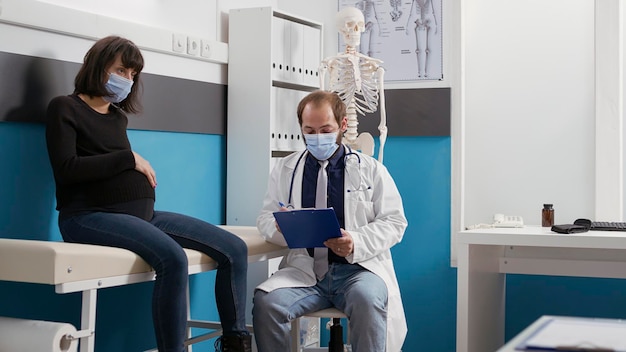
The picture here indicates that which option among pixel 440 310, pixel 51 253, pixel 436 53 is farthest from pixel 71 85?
pixel 440 310

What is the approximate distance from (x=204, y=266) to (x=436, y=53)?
5.95 ft

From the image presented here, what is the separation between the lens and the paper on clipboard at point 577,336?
43.8 inches

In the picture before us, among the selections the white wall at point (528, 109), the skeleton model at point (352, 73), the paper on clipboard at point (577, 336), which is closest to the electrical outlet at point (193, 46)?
the skeleton model at point (352, 73)

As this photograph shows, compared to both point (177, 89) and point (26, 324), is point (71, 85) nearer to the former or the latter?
point (177, 89)

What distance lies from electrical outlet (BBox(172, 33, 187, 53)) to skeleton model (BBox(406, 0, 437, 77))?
46.3 inches

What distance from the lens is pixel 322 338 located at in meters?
4.30

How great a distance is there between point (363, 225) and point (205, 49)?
120 centimetres

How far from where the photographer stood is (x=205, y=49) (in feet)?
12.0

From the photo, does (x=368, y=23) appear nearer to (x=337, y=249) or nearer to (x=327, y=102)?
(x=327, y=102)

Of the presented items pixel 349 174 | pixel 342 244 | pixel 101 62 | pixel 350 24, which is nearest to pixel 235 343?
pixel 342 244

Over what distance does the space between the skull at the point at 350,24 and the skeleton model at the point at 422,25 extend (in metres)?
0.41

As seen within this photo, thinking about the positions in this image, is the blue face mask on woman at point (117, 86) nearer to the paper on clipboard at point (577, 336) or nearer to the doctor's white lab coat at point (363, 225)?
the doctor's white lab coat at point (363, 225)

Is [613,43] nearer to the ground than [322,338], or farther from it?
farther from it

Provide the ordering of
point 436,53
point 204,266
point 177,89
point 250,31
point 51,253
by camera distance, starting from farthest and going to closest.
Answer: point 436,53
point 250,31
point 177,89
point 204,266
point 51,253
